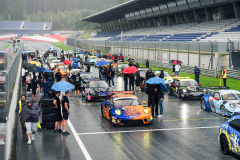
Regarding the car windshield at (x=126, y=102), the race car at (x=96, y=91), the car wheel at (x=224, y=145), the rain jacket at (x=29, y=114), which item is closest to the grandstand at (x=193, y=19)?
the race car at (x=96, y=91)

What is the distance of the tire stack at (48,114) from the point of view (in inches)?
508

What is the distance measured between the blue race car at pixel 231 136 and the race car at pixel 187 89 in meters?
11.0

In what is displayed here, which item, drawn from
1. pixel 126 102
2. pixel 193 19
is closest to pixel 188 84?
pixel 126 102

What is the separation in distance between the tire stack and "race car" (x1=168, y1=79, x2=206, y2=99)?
10141mm

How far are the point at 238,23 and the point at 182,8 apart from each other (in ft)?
48.8

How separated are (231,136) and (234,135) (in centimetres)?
17

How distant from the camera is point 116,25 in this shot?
114 meters

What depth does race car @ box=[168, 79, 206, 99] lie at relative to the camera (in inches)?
818

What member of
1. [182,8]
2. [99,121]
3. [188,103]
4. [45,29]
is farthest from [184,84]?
[45,29]

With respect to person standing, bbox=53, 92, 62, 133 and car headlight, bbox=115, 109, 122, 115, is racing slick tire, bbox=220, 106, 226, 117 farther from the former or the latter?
person standing, bbox=53, 92, 62, 133

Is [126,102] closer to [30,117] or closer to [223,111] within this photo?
[223,111]

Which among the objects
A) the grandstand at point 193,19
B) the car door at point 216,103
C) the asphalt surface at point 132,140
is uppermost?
the grandstand at point 193,19

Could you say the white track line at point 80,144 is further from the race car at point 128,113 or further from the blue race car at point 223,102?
the blue race car at point 223,102

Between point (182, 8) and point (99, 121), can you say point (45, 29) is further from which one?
point (99, 121)
